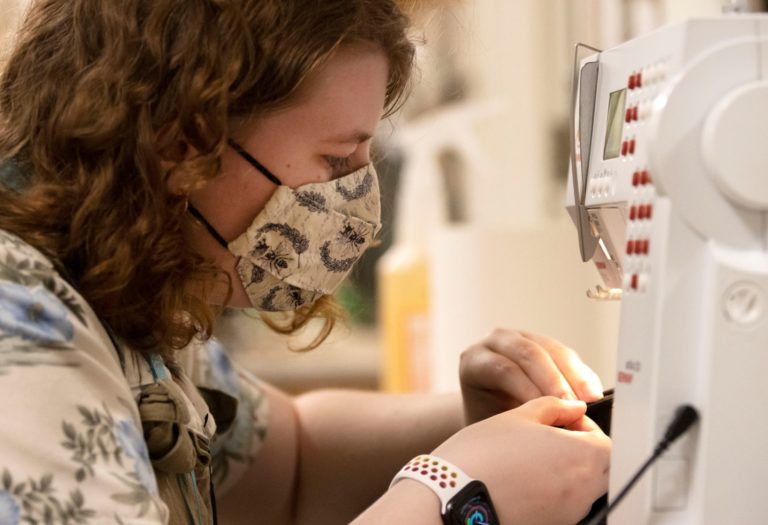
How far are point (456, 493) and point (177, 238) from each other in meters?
0.34

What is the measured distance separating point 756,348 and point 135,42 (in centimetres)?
57

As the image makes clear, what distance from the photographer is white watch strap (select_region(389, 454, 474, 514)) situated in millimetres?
793

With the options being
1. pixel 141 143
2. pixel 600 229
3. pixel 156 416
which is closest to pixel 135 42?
pixel 141 143

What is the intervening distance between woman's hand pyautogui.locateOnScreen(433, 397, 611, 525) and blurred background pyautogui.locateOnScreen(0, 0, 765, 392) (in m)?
0.77

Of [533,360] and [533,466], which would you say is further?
[533,360]

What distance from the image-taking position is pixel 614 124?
861 millimetres

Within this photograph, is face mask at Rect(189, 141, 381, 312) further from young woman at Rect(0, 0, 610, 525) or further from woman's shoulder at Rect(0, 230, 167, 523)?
woman's shoulder at Rect(0, 230, 167, 523)

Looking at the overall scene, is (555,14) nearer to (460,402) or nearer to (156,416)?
(460,402)

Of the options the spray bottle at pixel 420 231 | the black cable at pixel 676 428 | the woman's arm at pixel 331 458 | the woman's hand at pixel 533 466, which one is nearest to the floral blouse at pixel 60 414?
the woman's hand at pixel 533 466

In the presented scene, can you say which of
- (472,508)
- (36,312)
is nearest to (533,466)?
(472,508)

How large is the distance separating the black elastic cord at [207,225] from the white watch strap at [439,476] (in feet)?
0.93

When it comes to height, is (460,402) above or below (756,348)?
below

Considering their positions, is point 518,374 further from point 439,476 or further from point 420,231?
point 420,231

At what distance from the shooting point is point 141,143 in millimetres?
858
